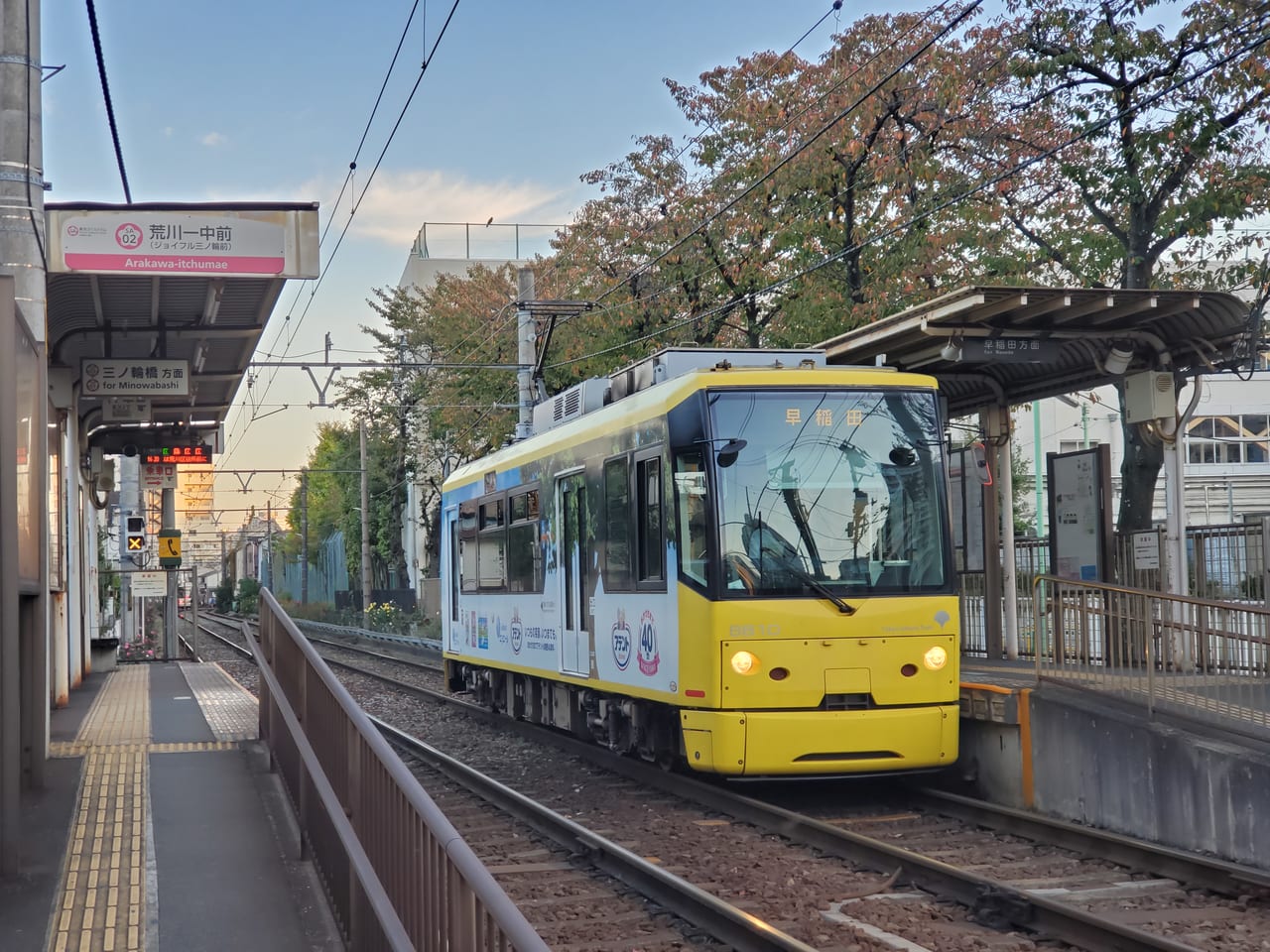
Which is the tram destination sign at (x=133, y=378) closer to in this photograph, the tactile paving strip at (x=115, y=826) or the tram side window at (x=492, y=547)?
the tactile paving strip at (x=115, y=826)

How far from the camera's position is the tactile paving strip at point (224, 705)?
13.6 meters

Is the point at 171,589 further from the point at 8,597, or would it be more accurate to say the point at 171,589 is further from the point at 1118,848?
the point at 1118,848

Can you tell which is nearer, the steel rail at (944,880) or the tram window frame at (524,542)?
the steel rail at (944,880)

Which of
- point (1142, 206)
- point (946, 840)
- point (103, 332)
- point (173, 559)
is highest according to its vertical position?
point (1142, 206)

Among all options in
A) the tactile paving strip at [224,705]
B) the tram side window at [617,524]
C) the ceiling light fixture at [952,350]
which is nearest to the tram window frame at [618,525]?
the tram side window at [617,524]

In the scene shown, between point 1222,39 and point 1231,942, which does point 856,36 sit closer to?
point 1222,39

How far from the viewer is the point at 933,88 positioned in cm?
2188

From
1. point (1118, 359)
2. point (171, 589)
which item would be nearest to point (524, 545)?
point (1118, 359)

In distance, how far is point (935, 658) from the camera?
1118 centimetres

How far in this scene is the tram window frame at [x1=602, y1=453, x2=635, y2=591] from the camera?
12211 mm

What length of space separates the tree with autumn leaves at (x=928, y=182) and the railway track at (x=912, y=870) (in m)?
6.10

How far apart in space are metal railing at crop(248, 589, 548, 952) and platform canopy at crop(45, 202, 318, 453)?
211 inches

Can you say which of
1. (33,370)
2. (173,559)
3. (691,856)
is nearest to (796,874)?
(691,856)

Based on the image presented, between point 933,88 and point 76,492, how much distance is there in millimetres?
13510
